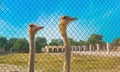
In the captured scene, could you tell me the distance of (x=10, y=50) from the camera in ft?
25.4

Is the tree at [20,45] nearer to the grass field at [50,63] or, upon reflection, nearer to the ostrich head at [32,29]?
the grass field at [50,63]

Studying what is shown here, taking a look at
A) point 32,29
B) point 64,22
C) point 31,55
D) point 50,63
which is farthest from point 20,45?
point 50,63

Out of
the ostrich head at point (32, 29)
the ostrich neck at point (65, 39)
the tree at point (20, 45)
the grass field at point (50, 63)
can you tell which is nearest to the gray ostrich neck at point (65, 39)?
the ostrich neck at point (65, 39)

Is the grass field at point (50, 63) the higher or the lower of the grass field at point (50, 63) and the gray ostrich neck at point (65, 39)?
the lower

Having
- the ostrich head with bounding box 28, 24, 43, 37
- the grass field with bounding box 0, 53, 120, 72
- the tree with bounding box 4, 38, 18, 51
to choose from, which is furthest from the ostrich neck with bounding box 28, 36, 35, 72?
the grass field with bounding box 0, 53, 120, 72

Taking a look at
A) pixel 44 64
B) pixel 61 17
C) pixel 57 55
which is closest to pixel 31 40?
pixel 61 17

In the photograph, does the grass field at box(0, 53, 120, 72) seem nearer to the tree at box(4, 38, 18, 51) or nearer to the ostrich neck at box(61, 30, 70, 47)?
the tree at box(4, 38, 18, 51)

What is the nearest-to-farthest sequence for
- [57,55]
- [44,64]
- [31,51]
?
[31,51]
[57,55]
[44,64]

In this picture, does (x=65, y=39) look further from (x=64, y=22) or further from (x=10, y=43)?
(x=10, y=43)

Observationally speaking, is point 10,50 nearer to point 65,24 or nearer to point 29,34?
point 29,34

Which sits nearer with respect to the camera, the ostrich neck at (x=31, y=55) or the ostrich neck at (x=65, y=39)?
the ostrich neck at (x=65, y=39)

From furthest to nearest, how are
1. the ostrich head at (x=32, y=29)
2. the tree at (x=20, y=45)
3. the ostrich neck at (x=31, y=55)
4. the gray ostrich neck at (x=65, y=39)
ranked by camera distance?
the tree at (x=20, y=45)
the ostrich head at (x=32, y=29)
the ostrich neck at (x=31, y=55)
the gray ostrich neck at (x=65, y=39)

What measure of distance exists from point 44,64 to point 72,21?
22.1ft

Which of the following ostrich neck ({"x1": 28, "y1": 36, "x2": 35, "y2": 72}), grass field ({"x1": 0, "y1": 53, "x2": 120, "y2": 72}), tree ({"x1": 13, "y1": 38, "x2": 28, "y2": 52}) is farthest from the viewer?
grass field ({"x1": 0, "y1": 53, "x2": 120, "y2": 72})
